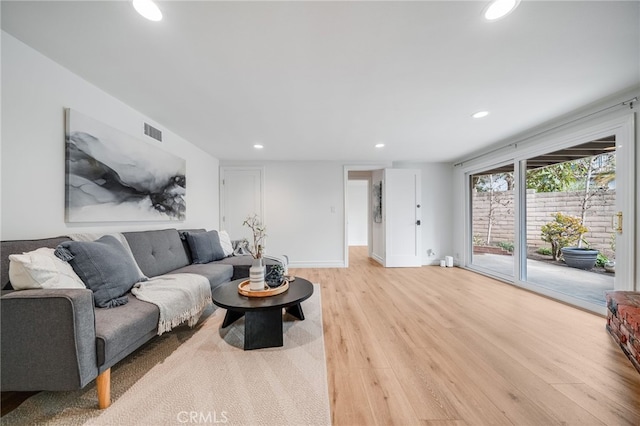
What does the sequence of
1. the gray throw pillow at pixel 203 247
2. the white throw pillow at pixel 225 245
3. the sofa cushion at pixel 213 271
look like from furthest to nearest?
the white throw pillow at pixel 225 245
the gray throw pillow at pixel 203 247
the sofa cushion at pixel 213 271

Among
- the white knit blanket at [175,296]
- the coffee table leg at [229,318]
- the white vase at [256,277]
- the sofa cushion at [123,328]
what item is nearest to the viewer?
the sofa cushion at [123,328]

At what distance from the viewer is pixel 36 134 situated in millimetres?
1559

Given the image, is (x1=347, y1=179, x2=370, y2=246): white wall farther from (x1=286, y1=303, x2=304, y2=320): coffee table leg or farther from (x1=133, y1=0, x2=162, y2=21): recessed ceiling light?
(x1=133, y1=0, x2=162, y2=21): recessed ceiling light

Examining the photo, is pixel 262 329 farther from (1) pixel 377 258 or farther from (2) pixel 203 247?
(1) pixel 377 258

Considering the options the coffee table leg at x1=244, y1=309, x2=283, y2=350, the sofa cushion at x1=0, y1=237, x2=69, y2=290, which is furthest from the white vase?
the sofa cushion at x1=0, y1=237, x2=69, y2=290

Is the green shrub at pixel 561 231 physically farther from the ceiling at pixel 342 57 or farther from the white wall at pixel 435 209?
the white wall at pixel 435 209

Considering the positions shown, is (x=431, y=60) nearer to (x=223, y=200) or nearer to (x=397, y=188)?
(x=397, y=188)

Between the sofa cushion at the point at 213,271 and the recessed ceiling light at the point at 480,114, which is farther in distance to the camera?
the recessed ceiling light at the point at 480,114

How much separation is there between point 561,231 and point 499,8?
3030 mm

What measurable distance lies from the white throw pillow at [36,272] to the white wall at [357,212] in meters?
7.10

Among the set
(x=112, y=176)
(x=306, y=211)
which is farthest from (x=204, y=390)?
(x=306, y=211)

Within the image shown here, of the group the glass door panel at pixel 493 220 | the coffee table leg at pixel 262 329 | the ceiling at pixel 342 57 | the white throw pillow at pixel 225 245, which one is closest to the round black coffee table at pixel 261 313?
the coffee table leg at pixel 262 329

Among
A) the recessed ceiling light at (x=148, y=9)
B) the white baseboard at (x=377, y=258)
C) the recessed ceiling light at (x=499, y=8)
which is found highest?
the recessed ceiling light at (x=148, y=9)

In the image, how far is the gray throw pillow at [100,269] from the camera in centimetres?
143
